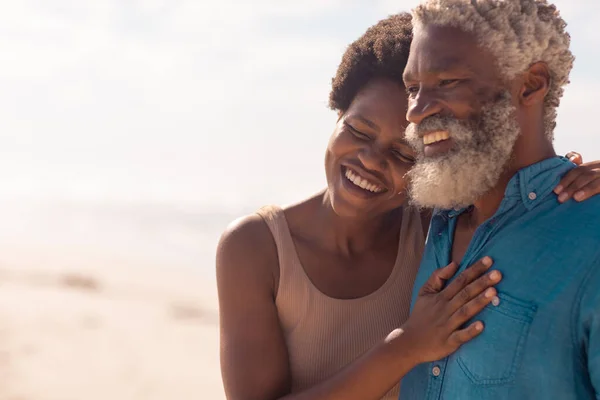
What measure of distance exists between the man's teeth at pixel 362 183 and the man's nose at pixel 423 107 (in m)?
0.54

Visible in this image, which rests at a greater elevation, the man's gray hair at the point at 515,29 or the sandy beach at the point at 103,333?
the sandy beach at the point at 103,333

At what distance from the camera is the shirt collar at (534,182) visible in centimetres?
235

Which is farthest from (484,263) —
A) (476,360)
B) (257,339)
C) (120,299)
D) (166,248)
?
(166,248)

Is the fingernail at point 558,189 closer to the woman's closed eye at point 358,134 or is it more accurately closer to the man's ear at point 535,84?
the man's ear at point 535,84

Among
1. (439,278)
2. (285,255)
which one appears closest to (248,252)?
(285,255)

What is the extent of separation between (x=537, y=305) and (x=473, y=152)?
511mm

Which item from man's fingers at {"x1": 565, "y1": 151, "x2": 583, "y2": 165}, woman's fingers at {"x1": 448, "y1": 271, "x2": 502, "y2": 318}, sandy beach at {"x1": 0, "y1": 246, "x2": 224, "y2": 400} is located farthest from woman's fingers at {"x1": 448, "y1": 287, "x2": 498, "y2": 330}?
sandy beach at {"x1": 0, "y1": 246, "x2": 224, "y2": 400}

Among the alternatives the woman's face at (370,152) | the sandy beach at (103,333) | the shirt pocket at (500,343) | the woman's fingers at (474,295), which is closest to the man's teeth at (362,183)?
the woman's face at (370,152)

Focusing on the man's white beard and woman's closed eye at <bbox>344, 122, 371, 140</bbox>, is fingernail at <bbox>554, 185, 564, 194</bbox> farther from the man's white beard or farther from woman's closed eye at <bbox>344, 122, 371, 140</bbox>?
woman's closed eye at <bbox>344, 122, 371, 140</bbox>

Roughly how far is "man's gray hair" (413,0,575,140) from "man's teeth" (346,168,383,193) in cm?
71

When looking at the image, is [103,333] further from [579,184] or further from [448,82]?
[579,184]

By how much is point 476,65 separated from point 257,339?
4.26 ft

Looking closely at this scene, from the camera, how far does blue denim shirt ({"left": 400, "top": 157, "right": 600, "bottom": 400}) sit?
6.93 feet

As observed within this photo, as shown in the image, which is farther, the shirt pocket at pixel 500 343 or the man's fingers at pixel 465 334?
the man's fingers at pixel 465 334
